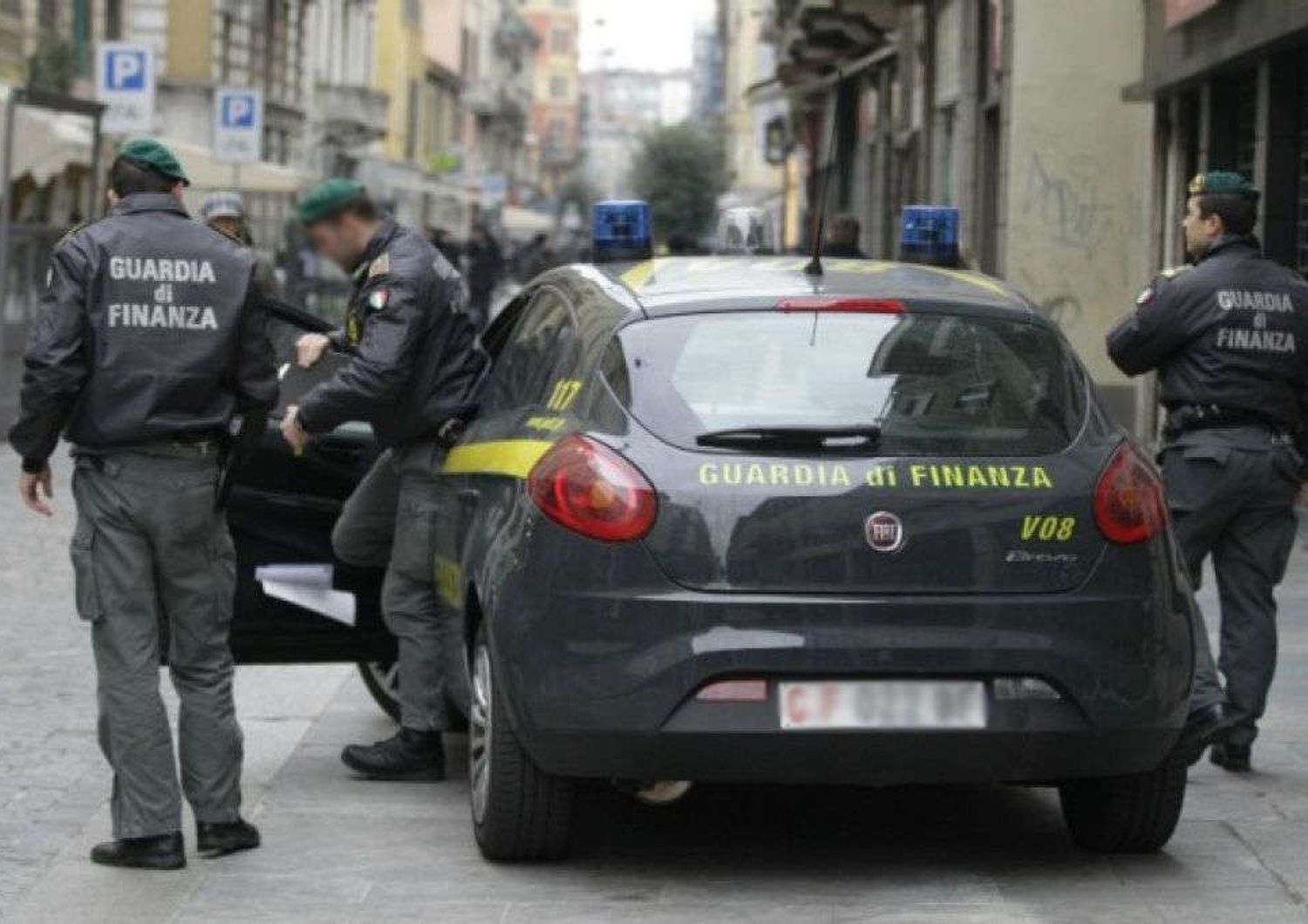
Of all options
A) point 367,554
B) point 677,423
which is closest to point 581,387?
point 677,423

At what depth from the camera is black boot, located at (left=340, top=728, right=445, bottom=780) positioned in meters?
8.41

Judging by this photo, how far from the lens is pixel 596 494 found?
6.84 m

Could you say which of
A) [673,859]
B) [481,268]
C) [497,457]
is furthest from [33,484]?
[481,268]

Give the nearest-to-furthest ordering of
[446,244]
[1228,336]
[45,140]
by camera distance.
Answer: [1228,336]
[45,140]
[446,244]

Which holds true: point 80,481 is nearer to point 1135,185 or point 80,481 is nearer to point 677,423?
point 677,423

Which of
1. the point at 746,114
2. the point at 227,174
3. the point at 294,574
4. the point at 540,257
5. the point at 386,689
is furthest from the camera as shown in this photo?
the point at 746,114

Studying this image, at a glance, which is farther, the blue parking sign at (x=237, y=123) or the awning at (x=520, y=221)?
the awning at (x=520, y=221)

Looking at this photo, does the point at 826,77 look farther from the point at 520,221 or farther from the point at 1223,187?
the point at 520,221

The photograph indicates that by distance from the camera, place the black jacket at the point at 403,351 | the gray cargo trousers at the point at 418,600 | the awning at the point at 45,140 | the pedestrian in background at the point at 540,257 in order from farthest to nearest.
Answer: the pedestrian in background at the point at 540,257
the awning at the point at 45,140
the gray cargo trousers at the point at 418,600
the black jacket at the point at 403,351

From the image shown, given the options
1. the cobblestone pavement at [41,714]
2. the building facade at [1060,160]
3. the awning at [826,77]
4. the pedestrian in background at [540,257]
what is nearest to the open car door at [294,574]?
the cobblestone pavement at [41,714]

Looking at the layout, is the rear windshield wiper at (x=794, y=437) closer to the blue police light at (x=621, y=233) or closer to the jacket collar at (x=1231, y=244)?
the blue police light at (x=621, y=233)

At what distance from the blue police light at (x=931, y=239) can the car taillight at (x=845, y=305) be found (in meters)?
1.67

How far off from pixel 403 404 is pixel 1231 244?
246 cm

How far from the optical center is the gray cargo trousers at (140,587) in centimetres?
714
